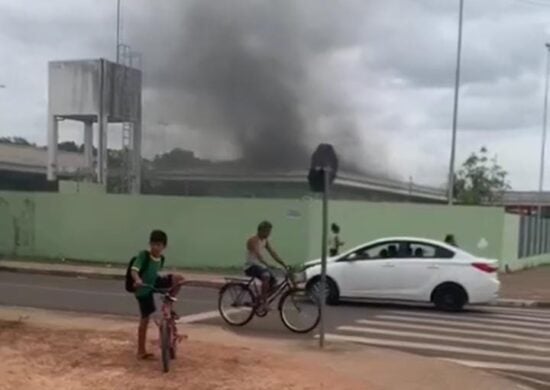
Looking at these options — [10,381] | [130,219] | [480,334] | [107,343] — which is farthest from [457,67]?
[10,381]

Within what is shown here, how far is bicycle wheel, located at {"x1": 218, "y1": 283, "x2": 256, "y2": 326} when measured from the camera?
13156mm

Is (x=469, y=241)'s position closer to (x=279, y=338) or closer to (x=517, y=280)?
(x=517, y=280)

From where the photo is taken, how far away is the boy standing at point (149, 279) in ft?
29.9

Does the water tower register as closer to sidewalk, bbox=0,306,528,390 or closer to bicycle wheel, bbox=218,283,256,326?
bicycle wheel, bbox=218,283,256,326

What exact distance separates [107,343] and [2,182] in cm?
4093

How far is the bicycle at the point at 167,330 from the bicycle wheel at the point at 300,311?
149 inches

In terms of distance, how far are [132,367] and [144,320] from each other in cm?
76

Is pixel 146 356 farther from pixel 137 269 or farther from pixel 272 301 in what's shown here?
pixel 272 301

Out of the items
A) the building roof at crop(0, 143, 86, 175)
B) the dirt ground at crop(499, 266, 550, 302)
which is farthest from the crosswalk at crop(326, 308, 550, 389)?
the building roof at crop(0, 143, 86, 175)

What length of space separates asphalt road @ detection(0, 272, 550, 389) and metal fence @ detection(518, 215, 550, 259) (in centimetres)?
1632

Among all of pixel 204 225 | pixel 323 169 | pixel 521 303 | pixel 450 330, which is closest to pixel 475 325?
pixel 450 330

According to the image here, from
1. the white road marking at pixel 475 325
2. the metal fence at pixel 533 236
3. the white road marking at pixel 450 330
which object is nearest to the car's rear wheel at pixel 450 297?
the white road marking at pixel 475 325

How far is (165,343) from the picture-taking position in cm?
865

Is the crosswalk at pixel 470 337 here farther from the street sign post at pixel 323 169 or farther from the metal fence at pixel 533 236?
the metal fence at pixel 533 236
